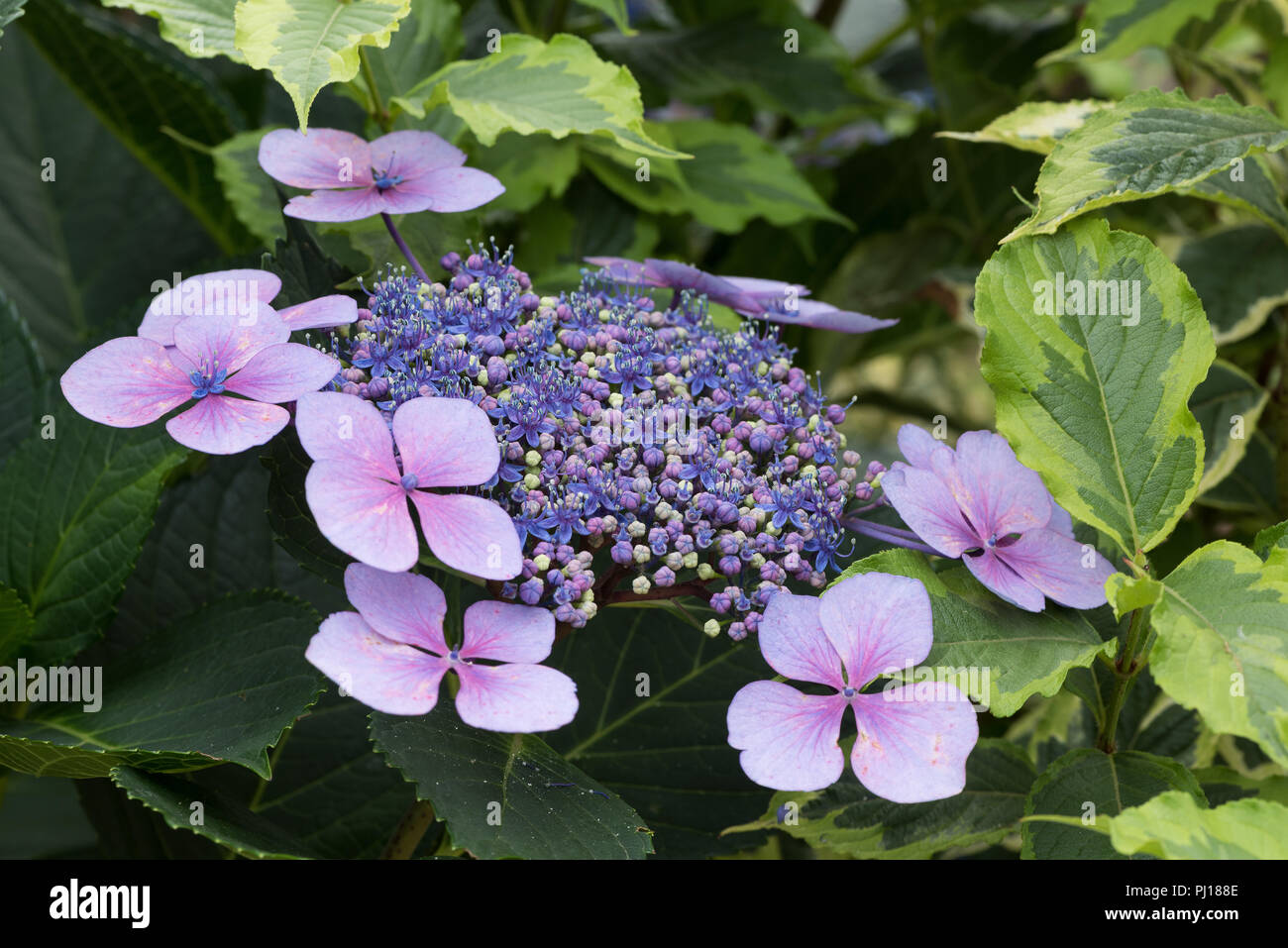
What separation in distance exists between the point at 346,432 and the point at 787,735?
0.89 ft

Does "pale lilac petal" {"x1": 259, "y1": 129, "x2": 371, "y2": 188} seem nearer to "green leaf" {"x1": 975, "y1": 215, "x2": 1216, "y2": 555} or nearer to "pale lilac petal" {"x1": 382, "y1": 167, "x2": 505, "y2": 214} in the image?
"pale lilac petal" {"x1": 382, "y1": 167, "x2": 505, "y2": 214}

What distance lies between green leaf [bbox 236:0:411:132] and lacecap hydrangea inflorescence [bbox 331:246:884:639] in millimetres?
127

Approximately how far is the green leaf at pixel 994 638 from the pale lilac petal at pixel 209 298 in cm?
38

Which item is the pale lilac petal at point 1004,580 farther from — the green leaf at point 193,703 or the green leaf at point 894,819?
the green leaf at point 193,703

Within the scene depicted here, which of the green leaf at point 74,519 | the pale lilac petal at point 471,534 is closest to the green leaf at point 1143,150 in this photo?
the pale lilac petal at point 471,534

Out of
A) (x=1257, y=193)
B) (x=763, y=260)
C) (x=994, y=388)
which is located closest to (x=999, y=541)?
(x=994, y=388)

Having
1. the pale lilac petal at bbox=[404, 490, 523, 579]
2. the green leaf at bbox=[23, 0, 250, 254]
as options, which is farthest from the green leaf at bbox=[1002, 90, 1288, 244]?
the green leaf at bbox=[23, 0, 250, 254]

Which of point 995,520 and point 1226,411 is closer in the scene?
point 995,520

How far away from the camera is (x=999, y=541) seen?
684 millimetres

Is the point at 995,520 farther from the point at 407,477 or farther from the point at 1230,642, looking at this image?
the point at 407,477

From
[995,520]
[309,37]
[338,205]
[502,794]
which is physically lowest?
[502,794]

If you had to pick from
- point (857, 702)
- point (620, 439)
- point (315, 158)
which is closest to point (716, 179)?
point (315, 158)

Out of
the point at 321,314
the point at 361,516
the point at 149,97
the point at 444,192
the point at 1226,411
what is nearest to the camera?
the point at 361,516

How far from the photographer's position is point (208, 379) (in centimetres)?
61
